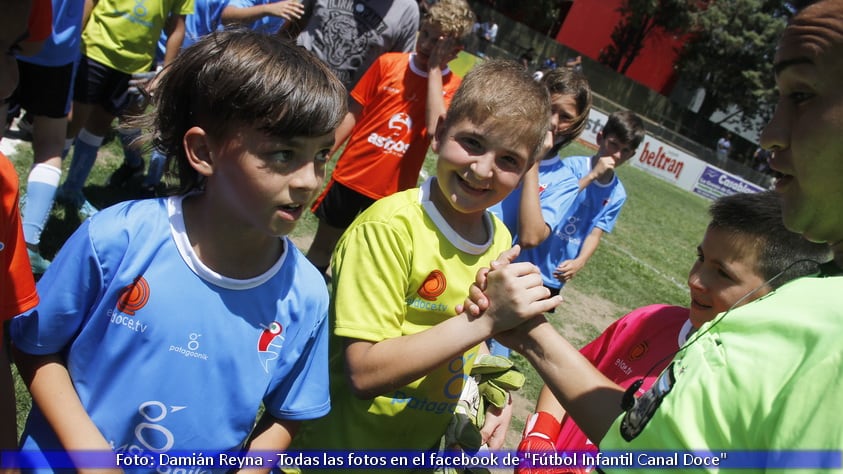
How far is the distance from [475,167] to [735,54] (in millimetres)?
52016

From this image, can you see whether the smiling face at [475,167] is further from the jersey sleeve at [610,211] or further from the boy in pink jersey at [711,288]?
the jersey sleeve at [610,211]

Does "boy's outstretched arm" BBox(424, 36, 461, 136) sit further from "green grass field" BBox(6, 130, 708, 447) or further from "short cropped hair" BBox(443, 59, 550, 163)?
"green grass field" BBox(6, 130, 708, 447)

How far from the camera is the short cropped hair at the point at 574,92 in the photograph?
3.75 m

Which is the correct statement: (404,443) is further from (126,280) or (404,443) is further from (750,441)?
(750,441)

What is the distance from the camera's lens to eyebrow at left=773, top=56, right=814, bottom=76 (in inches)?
46.6

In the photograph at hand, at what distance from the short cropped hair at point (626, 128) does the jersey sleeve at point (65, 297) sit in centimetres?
384

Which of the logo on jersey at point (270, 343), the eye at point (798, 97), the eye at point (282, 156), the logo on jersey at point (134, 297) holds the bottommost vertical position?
the logo on jersey at point (270, 343)

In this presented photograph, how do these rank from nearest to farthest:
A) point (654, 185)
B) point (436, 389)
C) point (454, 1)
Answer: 1. point (436, 389)
2. point (454, 1)
3. point (654, 185)

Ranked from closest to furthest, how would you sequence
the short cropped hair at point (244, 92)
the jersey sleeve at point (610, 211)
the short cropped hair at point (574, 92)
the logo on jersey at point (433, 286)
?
the short cropped hair at point (244, 92)
the logo on jersey at point (433, 286)
the short cropped hair at point (574, 92)
the jersey sleeve at point (610, 211)

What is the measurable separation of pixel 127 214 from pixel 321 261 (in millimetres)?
2953

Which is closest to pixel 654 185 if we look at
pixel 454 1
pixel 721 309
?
pixel 454 1

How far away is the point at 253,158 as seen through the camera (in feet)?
5.31

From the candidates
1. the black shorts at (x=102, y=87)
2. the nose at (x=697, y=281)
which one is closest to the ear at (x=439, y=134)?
the nose at (x=697, y=281)

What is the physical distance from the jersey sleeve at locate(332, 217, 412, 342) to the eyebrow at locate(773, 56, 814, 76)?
112cm
